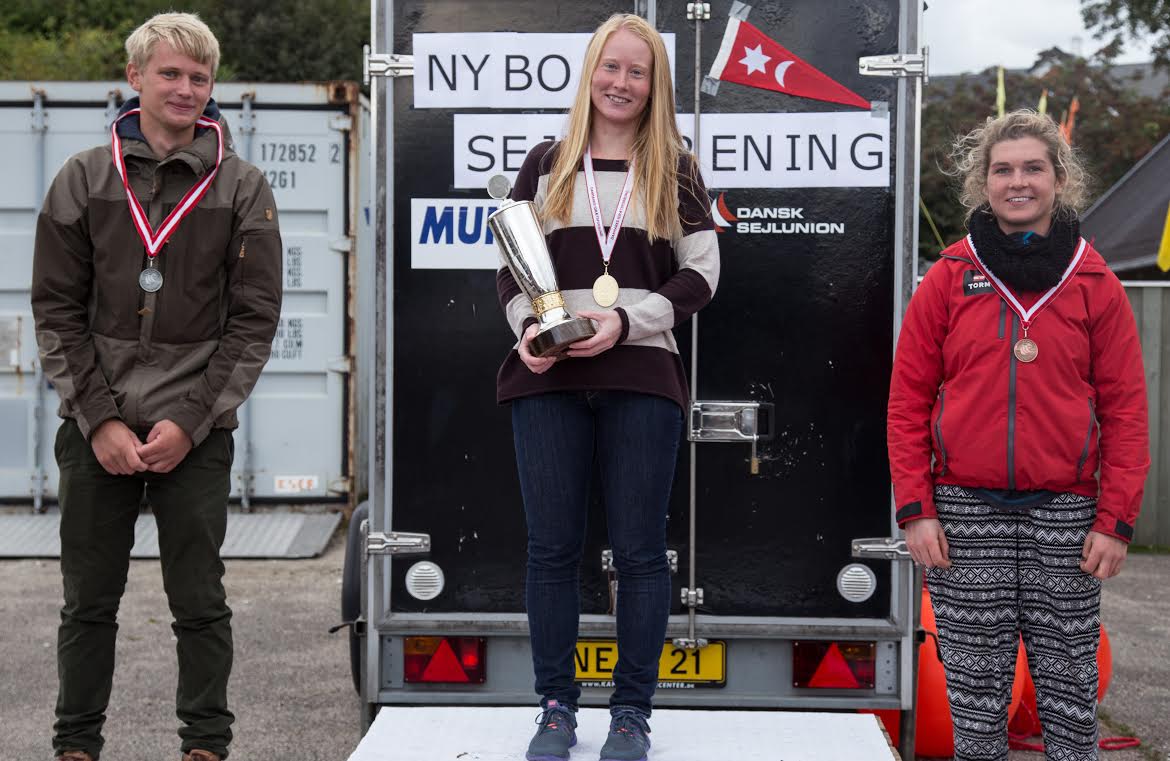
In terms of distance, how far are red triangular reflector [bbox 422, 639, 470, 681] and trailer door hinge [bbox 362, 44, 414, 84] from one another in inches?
65.2

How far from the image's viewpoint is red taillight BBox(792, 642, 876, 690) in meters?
3.78

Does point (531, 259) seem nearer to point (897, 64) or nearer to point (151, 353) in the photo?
point (151, 353)

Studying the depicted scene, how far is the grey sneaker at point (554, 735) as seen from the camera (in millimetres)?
3090

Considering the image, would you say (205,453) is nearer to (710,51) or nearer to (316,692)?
(710,51)

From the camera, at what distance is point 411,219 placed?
3.70m

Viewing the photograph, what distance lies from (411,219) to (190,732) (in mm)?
1523

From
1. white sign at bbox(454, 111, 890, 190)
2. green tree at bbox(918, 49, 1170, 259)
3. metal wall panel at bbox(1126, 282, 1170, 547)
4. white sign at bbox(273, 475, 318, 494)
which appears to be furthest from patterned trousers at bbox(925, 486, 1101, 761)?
green tree at bbox(918, 49, 1170, 259)

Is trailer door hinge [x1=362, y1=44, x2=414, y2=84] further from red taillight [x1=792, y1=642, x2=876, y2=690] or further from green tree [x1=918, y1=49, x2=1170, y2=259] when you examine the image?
green tree [x1=918, y1=49, x2=1170, y2=259]

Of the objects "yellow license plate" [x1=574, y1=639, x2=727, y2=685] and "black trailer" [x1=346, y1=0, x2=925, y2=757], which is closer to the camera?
"black trailer" [x1=346, y1=0, x2=925, y2=757]

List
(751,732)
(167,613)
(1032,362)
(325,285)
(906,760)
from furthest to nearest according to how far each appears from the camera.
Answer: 1. (325,285)
2. (167,613)
3. (906,760)
4. (751,732)
5. (1032,362)

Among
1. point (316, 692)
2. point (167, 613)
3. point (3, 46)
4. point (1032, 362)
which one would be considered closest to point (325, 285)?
point (167, 613)

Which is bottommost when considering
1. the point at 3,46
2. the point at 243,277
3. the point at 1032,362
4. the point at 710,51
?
the point at 1032,362

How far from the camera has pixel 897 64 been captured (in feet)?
11.8

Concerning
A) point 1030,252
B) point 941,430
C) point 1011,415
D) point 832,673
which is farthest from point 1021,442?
point 832,673
